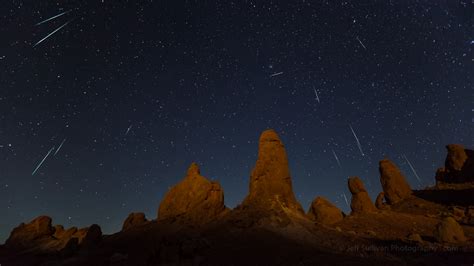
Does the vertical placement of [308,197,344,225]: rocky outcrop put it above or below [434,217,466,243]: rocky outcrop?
above

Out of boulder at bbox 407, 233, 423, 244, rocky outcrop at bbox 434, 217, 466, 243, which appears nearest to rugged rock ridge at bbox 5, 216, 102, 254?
boulder at bbox 407, 233, 423, 244

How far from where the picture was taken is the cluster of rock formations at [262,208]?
51781 millimetres

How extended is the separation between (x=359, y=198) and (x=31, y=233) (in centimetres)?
6843

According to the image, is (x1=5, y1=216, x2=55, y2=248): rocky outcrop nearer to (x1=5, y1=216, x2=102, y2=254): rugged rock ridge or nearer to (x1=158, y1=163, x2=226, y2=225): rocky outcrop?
(x1=5, y1=216, x2=102, y2=254): rugged rock ridge

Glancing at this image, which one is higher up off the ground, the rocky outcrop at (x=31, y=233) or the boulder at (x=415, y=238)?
the rocky outcrop at (x=31, y=233)

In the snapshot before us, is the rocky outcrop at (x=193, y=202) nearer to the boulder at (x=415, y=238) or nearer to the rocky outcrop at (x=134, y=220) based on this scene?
the rocky outcrop at (x=134, y=220)

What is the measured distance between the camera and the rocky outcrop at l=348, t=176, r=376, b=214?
65688 millimetres

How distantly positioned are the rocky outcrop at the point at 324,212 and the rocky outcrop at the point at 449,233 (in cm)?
1823

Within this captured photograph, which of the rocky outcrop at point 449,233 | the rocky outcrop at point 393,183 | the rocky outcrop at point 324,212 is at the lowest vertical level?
the rocky outcrop at point 449,233

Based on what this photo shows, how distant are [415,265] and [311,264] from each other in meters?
9.55

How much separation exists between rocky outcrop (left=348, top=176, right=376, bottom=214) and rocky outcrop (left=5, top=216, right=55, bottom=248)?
63.4m

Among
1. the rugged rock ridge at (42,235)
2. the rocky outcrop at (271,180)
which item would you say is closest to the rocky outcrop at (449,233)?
the rocky outcrop at (271,180)

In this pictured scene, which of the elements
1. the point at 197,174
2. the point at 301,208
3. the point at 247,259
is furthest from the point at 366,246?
the point at 197,174

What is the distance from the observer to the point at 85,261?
45.5 m
